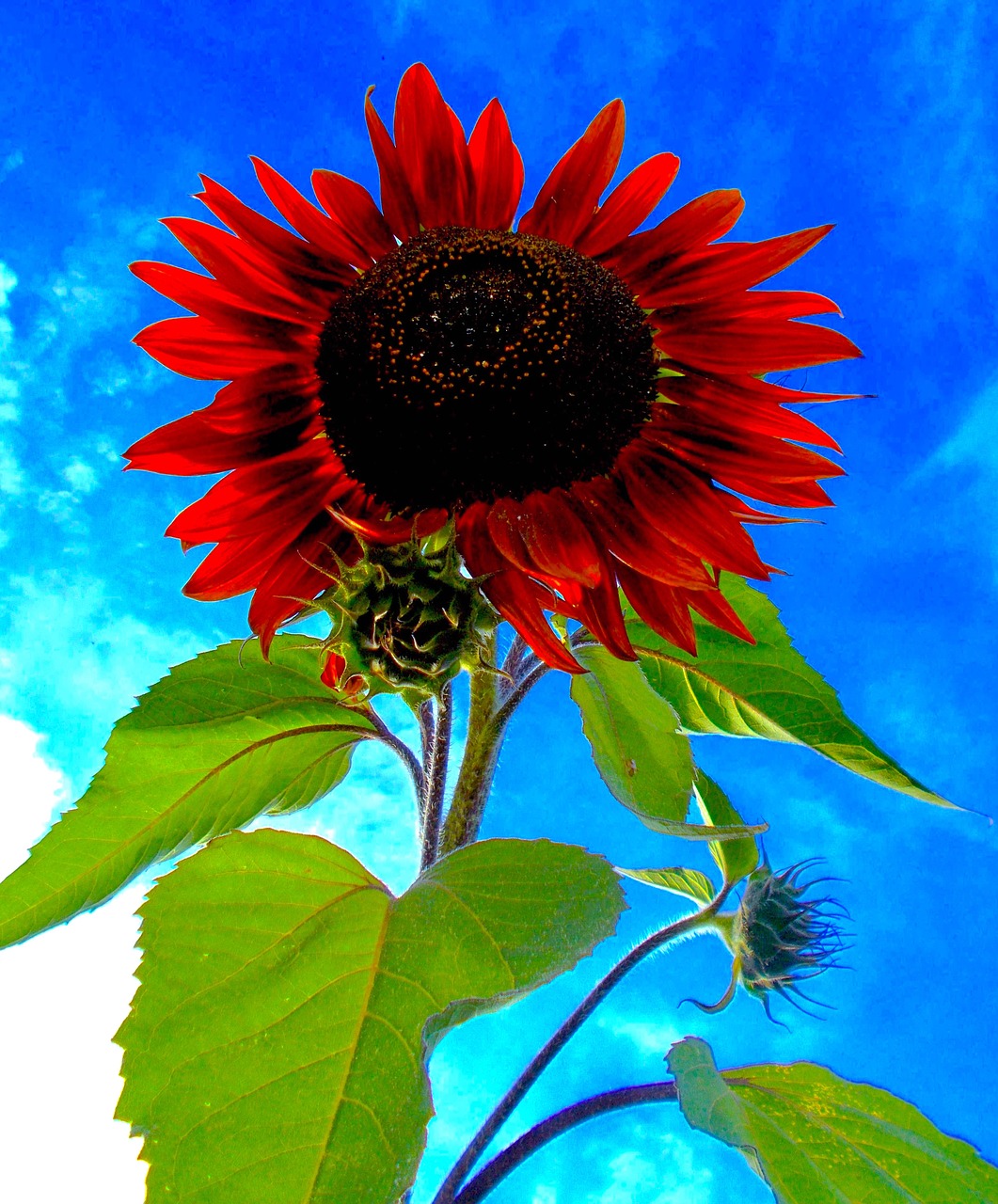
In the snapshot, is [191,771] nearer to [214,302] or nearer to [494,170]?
[214,302]

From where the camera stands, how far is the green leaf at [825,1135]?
1.25 metres

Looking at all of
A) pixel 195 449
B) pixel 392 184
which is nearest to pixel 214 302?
pixel 195 449

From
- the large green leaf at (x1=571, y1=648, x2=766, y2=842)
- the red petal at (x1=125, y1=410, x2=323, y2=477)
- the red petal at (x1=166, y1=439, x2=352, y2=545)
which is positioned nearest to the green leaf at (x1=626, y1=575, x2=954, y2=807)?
the large green leaf at (x1=571, y1=648, x2=766, y2=842)

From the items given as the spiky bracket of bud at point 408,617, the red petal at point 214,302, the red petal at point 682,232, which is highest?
the red petal at point 682,232

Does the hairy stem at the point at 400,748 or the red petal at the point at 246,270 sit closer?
the red petal at the point at 246,270

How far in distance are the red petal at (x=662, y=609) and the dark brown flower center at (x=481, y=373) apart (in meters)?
0.16

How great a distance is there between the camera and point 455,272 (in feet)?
4.49

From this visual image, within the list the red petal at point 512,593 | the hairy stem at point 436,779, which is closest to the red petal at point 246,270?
the red petal at point 512,593

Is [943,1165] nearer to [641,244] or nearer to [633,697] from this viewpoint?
[633,697]

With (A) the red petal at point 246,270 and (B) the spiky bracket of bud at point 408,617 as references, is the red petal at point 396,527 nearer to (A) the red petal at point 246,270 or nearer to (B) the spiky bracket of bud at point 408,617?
(B) the spiky bracket of bud at point 408,617

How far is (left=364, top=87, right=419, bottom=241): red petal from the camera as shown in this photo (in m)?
1.45

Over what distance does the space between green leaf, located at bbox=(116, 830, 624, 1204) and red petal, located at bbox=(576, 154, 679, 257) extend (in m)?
0.87

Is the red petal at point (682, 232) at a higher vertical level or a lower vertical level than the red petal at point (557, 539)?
higher

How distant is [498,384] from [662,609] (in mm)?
326
